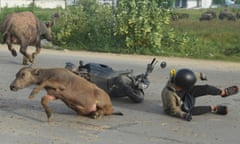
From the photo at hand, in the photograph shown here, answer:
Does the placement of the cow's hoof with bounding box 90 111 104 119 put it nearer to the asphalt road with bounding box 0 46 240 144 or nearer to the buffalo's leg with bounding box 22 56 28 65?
the asphalt road with bounding box 0 46 240 144

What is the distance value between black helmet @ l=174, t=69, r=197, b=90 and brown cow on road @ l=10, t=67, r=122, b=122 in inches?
43.1

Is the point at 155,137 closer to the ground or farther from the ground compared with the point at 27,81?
closer to the ground

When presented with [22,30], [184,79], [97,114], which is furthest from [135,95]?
[22,30]

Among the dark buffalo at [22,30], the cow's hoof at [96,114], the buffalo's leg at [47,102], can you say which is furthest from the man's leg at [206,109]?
the dark buffalo at [22,30]

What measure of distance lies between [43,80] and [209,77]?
20.5 feet

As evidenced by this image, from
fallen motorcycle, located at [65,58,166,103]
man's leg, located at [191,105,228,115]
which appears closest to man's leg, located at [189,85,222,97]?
man's leg, located at [191,105,228,115]

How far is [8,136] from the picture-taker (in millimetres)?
7855

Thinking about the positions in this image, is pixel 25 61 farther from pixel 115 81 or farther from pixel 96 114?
pixel 96 114

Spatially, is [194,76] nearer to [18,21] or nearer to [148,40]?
[18,21]

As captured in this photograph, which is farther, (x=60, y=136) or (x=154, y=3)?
(x=154, y=3)

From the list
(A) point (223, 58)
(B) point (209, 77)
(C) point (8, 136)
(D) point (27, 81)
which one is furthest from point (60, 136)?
(A) point (223, 58)

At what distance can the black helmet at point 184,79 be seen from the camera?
895cm

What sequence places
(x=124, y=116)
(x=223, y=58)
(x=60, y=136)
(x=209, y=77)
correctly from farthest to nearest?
(x=223, y=58)
(x=209, y=77)
(x=124, y=116)
(x=60, y=136)

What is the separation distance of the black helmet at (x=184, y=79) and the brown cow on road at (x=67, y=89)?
1094 mm
